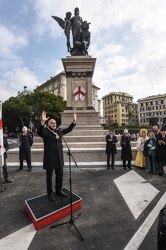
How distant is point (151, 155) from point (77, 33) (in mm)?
12460

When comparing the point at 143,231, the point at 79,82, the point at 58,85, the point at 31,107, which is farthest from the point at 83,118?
the point at 58,85

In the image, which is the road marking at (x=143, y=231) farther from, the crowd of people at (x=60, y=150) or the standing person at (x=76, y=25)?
the standing person at (x=76, y=25)

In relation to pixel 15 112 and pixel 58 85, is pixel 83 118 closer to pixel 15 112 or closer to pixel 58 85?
pixel 15 112

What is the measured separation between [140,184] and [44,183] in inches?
129

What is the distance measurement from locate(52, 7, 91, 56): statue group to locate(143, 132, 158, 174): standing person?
34.7 feet

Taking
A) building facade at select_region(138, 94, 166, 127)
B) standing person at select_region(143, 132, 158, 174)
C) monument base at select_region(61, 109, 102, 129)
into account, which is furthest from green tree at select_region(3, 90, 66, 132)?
building facade at select_region(138, 94, 166, 127)

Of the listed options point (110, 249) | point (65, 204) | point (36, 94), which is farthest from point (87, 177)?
point (36, 94)

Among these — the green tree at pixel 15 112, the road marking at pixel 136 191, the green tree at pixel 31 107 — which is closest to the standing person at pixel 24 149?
the road marking at pixel 136 191

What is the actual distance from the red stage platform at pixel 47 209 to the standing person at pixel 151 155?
422 centimetres

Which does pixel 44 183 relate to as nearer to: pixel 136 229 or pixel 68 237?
pixel 68 237

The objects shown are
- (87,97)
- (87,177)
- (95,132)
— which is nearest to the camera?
(87,177)

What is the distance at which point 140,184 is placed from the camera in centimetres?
525

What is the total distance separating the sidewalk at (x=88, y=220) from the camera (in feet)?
8.44

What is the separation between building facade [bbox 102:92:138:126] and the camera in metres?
104
